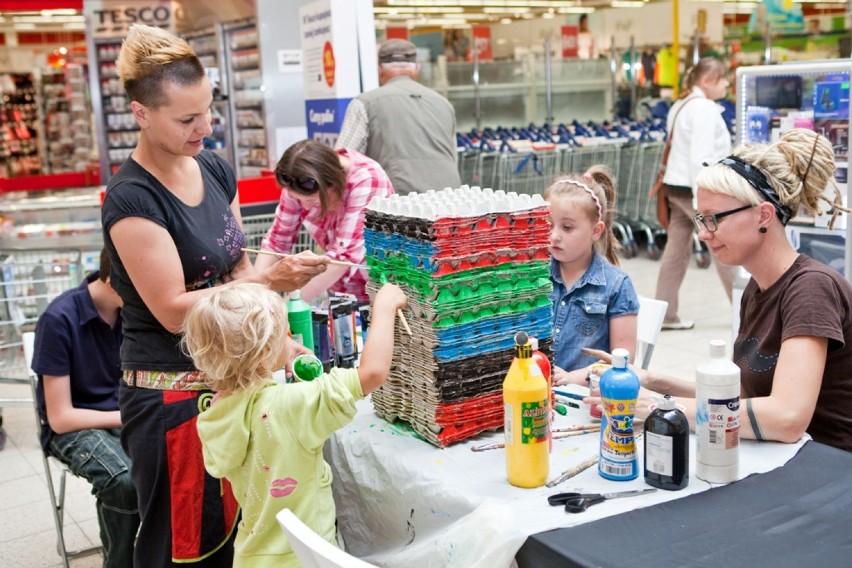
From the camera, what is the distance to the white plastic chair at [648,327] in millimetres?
3092

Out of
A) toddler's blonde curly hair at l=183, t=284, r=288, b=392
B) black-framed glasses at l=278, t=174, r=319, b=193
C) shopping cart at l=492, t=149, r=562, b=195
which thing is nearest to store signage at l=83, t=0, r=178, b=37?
shopping cart at l=492, t=149, r=562, b=195

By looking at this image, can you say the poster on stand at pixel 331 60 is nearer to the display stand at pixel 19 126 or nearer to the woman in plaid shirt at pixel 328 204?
the woman in plaid shirt at pixel 328 204

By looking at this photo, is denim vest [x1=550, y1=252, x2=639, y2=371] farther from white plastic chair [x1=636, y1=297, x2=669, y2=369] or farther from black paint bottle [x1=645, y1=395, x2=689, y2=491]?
black paint bottle [x1=645, y1=395, x2=689, y2=491]

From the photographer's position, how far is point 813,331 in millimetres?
1980

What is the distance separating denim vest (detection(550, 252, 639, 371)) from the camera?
9.16 ft

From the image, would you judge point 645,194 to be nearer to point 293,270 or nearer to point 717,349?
point 293,270

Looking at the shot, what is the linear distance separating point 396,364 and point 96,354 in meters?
1.36

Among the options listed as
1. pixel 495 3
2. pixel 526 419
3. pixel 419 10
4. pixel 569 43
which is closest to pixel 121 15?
pixel 569 43

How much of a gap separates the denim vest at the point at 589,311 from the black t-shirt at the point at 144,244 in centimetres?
107

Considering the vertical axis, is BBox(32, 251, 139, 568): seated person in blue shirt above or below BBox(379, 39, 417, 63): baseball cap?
below

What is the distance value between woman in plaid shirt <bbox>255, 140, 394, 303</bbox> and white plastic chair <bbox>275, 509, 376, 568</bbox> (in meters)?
1.63

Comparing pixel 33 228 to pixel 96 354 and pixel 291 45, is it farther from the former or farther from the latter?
pixel 96 354

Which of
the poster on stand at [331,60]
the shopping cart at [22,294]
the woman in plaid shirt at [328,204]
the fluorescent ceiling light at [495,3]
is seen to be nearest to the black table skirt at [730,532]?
the woman in plaid shirt at [328,204]

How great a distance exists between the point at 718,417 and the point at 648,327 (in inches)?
54.0
